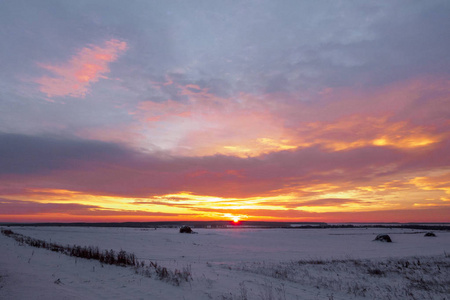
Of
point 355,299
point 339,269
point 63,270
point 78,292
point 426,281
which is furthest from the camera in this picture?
point 339,269

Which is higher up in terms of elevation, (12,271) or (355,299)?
(12,271)

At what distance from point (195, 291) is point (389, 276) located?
13.0 meters

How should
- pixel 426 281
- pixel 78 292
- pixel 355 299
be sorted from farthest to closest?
pixel 426 281 < pixel 355 299 < pixel 78 292

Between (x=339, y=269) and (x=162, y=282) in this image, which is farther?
(x=339, y=269)

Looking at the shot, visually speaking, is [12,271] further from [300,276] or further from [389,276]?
[389,276]

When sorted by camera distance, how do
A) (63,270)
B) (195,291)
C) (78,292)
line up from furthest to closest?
(63,270)
(195,291)
(78,292)

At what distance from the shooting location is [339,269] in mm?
19359

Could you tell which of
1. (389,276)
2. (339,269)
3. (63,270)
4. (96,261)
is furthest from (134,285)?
(389,276)

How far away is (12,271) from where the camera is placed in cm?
1298

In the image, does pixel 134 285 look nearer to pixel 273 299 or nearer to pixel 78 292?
pixel 78 292

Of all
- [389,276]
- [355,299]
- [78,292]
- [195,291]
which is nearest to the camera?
[78,292]

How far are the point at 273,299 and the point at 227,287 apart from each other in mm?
2482

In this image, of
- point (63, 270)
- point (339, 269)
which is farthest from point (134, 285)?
point (339, 269)

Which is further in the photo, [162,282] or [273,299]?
[162,282]
